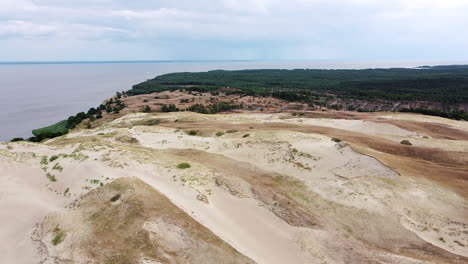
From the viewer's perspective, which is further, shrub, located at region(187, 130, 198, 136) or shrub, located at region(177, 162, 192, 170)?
shrub, located at region(187, 130, 198, 136)

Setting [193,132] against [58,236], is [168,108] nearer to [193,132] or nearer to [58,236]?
[193,132]

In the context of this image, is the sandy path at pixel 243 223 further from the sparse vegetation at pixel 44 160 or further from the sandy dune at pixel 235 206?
the sparse vegetation at pixel 44 160

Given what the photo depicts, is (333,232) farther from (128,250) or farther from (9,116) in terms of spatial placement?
(9,116)

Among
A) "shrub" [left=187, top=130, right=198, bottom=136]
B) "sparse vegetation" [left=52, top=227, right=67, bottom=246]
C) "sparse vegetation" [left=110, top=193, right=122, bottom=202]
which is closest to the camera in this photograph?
"sparse vegetation" [left=52, top=227, right=67, bottom=246]

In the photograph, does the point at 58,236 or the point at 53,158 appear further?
the point at 53,158

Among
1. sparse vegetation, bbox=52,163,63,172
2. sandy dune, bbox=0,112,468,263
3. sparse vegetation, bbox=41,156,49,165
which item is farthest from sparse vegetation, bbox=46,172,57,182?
sparse vegetation, bbox=41,156,49,165

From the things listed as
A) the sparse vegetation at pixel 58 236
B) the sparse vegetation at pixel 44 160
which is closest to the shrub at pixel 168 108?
the sparse vegetation at pixel 44 160

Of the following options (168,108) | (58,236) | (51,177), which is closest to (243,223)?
(58,236)

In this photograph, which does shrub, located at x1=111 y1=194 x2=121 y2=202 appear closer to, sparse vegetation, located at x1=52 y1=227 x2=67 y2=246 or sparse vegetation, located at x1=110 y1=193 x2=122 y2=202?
sparse vegetation, located at x1=110 y1=193 x2=122 y2=202

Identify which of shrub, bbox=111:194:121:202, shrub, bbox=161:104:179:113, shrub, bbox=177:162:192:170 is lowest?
shrub, bbox=161:104:179:113
